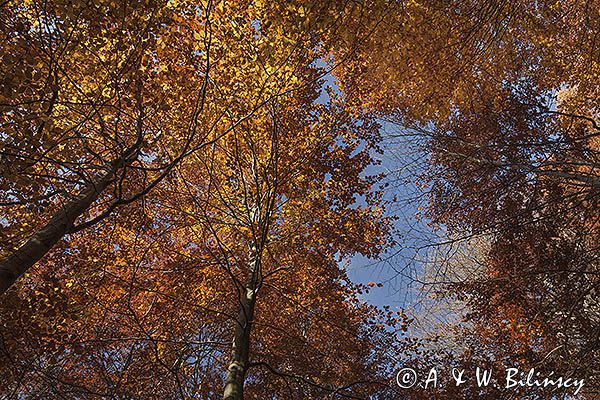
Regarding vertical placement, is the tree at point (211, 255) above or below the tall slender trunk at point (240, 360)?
above

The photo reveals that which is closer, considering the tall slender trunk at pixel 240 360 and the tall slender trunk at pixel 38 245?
the tall slender trunk at pixel 38 245

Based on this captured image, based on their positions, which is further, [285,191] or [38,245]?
[285,191]

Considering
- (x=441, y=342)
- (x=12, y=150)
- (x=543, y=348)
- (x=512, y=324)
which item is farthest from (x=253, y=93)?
(x=441, y=342)

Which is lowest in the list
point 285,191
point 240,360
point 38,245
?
point 240,360

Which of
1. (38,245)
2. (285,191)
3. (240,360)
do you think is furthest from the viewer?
(285,191)

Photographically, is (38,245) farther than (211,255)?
No

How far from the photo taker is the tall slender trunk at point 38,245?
272 cm

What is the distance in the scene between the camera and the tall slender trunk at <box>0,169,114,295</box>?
2717mm

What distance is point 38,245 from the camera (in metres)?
3.06

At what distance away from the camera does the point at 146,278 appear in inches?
267

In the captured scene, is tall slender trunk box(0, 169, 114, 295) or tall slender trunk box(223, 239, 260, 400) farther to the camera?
tall slender trunk box(223, 239, 260, 400)

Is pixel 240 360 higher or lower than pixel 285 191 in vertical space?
lower

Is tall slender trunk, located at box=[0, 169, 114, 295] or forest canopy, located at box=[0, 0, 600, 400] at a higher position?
forest canopy, located at box=[0, 0, 600, 400]

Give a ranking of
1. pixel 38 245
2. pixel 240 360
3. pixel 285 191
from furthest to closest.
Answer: pixel 285 191 < pixel 240 360 < pixel 38 245
